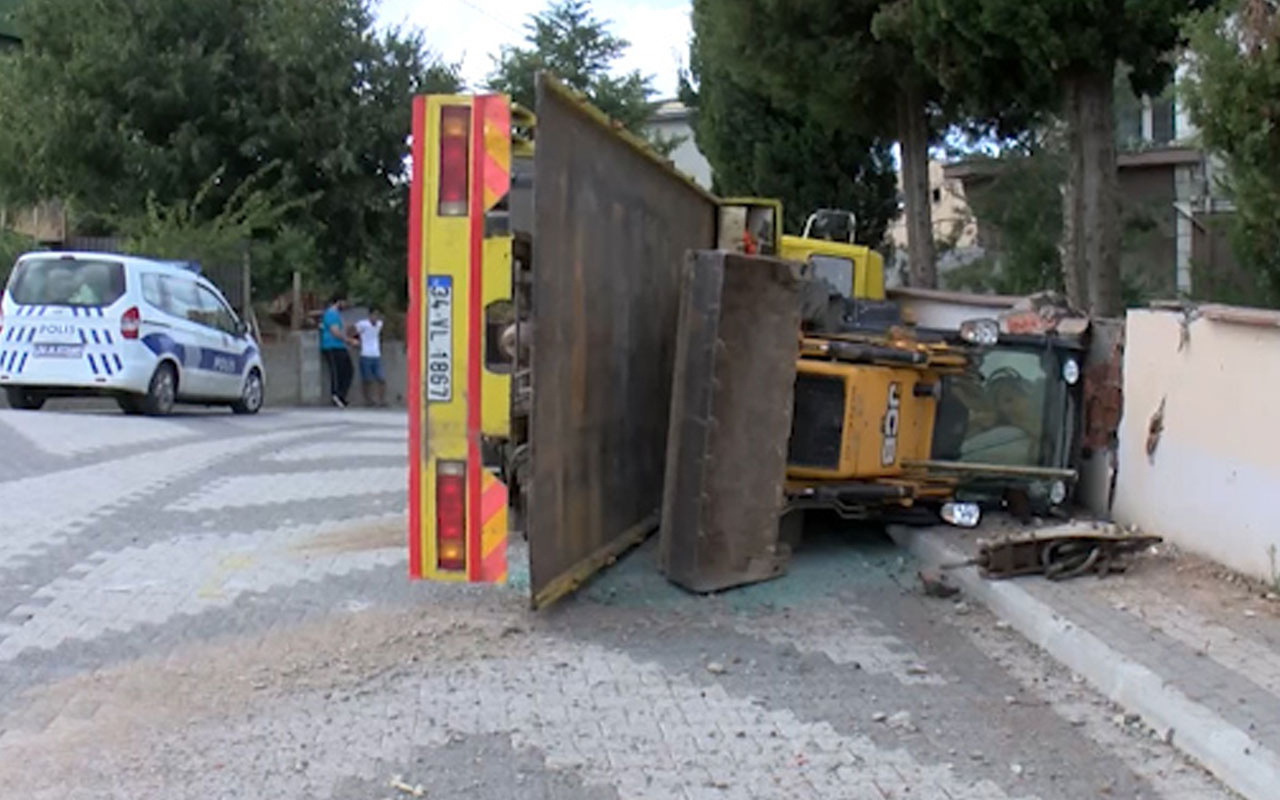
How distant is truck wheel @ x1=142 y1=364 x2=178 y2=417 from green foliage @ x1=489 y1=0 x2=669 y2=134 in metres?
24.1

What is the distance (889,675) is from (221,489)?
6.35m

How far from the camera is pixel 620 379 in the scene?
8.16m

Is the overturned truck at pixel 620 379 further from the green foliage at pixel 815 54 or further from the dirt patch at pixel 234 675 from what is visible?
the green foliage at pixel 815 54

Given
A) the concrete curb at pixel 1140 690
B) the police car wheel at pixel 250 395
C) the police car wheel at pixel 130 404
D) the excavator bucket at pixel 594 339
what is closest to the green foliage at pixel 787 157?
the police car wheel at pixel 250 395

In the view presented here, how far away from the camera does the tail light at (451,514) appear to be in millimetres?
6914

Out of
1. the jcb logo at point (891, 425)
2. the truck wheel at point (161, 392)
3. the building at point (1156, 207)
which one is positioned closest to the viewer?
the jcb logo at point (891, 425)

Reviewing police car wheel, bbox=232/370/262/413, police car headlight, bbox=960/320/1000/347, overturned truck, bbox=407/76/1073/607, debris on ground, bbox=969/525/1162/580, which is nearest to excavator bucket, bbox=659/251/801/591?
overturned truck, bbox=407/76/1073/607

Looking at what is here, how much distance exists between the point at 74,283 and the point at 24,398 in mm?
1910

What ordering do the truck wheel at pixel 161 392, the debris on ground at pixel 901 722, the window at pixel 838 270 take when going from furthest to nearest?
1. the truck wheel at pixel 161 392
2. the window at pixel 838 270
3. the debris on ground at pixel 901 722

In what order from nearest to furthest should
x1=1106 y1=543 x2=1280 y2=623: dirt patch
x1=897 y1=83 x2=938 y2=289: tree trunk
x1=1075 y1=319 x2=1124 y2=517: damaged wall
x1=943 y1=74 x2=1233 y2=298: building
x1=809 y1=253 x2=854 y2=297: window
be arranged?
x1=1106 y1=543 x2=1280 y2=623: dirt patch, x1=1075 y1=319 x2=1124 y2=517: damaged wall, x1=809 y1=253 x2=854 y2=297: window, x1=897 y1=83 x2=938 y2=289: tree trunk, x1=943 y1=74 x2=1233 y2=298: building

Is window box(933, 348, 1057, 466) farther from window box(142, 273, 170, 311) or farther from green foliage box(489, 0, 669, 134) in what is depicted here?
green foliage box(489, 0, 669, 134)

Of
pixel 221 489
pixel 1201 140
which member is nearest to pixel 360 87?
pixel 221 489

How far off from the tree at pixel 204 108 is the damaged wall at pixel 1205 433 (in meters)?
20.8

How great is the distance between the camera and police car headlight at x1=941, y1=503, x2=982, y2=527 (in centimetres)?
927
